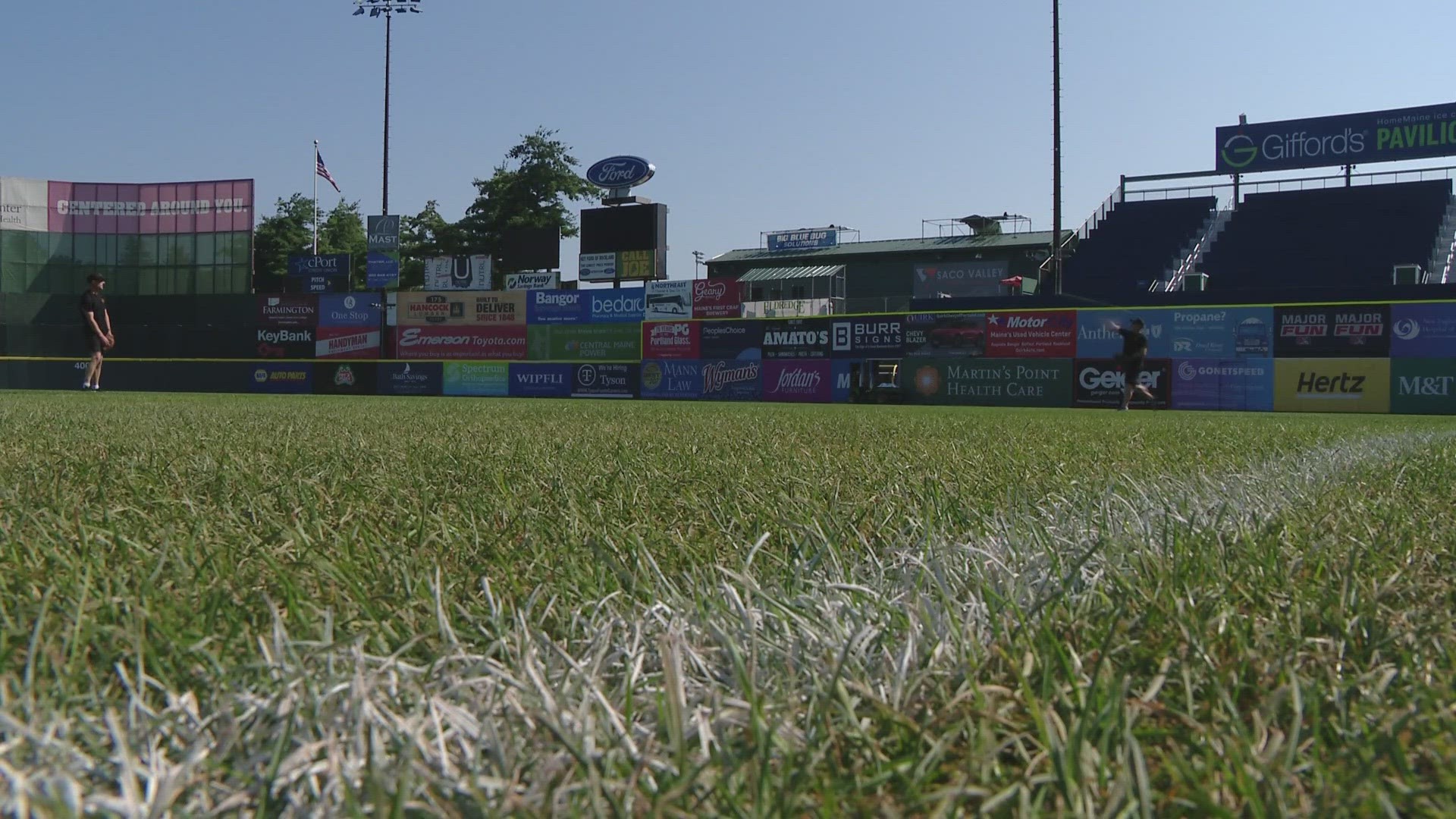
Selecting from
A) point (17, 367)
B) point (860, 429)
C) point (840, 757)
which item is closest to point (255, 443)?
point (860, 429)

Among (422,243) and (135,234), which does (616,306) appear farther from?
(422,243)

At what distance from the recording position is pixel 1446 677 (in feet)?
3.54

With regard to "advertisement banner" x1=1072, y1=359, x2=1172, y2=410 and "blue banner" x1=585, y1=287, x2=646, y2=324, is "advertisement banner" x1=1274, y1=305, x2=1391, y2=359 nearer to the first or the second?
"advertisement banner" x1=1072, y1=359, x2=1172, y2=410

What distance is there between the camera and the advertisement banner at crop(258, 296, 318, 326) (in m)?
27.6

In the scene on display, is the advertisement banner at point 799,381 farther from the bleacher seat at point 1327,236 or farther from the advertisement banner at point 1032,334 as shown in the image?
the bleacher seat at point 1327,236

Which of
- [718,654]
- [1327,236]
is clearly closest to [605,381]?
[1327,236]

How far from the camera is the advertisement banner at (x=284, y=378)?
26.8m

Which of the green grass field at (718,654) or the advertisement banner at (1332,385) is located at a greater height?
the advertisement banner at (1332,385)

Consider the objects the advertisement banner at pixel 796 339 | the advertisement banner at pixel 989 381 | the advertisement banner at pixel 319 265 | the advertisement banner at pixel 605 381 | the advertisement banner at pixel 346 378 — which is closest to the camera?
the advertisement banner at pixel 989 381

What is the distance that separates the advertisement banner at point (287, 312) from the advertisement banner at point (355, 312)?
305 mm

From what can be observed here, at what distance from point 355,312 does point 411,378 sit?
2.60 meters

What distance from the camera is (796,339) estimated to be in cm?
2283

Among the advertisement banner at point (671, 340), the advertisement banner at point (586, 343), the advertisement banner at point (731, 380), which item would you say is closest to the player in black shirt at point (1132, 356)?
the advertisement banner at point (731, 380)

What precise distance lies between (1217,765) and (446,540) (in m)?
1.38
